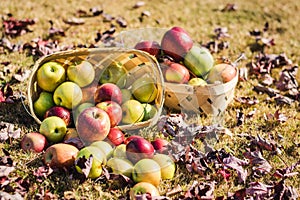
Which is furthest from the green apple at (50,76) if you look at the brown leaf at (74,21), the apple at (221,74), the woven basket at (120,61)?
the brown leaf at (74,21)

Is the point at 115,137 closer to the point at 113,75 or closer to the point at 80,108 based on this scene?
the point at 80,108

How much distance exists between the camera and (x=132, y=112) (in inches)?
153

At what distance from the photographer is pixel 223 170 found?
136 inches

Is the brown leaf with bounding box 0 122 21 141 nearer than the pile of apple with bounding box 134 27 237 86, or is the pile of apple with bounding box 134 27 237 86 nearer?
the brown leaf with bounding box 0 122 21 141

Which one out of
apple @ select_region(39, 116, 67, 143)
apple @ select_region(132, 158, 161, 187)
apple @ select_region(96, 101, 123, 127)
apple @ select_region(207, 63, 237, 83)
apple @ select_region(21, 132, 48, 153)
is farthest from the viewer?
apple @ select_region(207, 63, 237, 83)

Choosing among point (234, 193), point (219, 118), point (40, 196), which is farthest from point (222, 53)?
point (40, 196)

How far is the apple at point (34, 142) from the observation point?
351cm

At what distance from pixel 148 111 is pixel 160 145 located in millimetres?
505

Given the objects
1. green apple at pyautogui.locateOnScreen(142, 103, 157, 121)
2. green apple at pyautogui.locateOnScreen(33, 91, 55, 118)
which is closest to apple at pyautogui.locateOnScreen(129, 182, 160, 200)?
green apple at pyautogui.locateOnScreen(142, 103, 157, 121)

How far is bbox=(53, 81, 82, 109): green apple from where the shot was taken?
3.85 m

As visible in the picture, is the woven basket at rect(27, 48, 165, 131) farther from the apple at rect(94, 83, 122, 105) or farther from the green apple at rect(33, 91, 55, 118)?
the apple at rect(94, 83, 122, 105)

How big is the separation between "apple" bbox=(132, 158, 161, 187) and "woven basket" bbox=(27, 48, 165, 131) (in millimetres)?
604

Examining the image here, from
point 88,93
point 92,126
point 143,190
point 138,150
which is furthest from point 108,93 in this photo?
point 143,190

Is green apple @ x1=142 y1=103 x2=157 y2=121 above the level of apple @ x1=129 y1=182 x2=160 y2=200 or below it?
above
